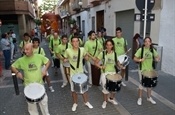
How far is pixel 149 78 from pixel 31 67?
2.64 m

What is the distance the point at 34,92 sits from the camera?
4051 millimetres

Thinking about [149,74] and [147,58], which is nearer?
[149,74]

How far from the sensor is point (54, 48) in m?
8.21

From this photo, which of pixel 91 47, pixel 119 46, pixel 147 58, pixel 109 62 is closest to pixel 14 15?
pixel 91 47

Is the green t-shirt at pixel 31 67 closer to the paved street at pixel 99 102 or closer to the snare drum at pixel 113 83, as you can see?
the paved street at pixel 99 102

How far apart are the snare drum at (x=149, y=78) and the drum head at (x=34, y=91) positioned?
2374 mm

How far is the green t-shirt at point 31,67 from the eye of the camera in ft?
13.9

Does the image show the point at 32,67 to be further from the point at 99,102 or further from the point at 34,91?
the point at 99,102

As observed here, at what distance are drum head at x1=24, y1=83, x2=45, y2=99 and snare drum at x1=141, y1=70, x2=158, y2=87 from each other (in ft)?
7.79

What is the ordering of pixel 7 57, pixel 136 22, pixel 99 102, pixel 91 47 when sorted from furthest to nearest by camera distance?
pixel 136 22
pixel 7 57
pixel 91 47
pixel 99 102

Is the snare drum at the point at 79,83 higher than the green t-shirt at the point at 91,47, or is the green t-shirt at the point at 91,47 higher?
the green t-shirt at the point at 91,47

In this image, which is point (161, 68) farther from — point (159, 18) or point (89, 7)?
point (89, 7)

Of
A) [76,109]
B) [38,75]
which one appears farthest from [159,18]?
[38,75]

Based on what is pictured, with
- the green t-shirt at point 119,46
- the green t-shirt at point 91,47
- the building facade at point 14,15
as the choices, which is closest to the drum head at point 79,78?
the green t-shirt at point 91,47
